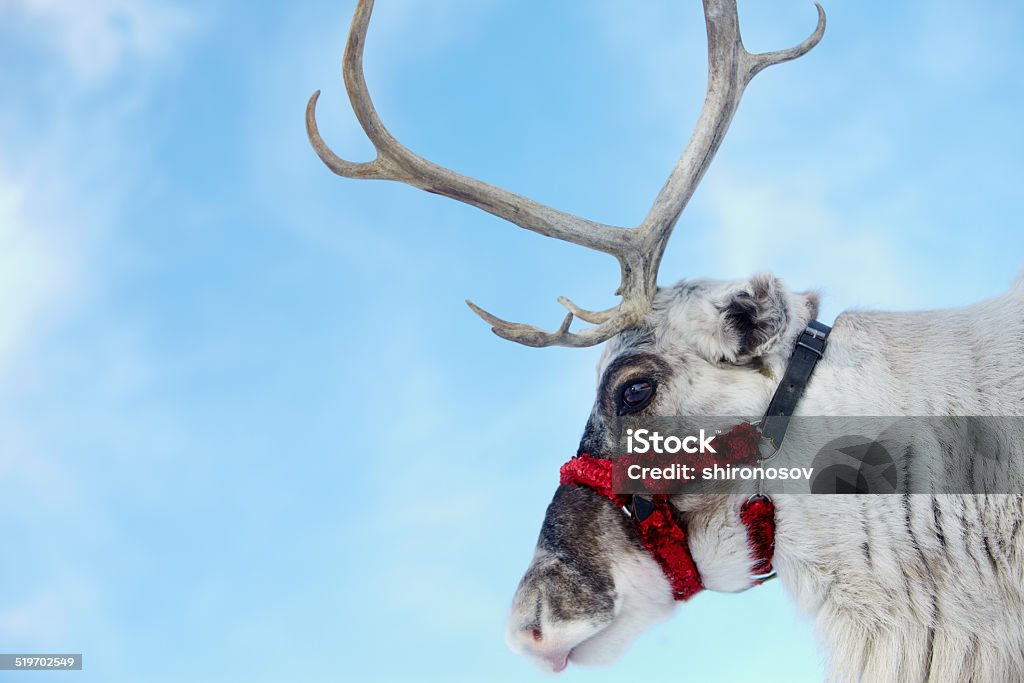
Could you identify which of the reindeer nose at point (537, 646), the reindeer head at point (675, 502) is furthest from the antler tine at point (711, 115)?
the reindeer nose at point (537, 646)

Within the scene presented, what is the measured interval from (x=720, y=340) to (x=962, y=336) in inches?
54.0

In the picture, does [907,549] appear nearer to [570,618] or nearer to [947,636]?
[947,636]

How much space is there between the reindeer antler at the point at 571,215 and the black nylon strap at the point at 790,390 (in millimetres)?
914

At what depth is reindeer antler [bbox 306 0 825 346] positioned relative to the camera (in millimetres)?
5074

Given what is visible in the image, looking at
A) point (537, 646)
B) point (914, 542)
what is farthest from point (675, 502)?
point (914, 542)

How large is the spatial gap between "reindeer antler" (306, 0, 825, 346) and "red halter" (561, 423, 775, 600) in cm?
76

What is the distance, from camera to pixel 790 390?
15.4ft

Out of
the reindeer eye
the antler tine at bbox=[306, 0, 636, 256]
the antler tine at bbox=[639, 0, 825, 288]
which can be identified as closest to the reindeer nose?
the reindeer eye

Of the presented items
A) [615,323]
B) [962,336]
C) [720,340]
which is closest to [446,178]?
[615,323]

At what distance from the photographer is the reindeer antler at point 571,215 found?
507 cm

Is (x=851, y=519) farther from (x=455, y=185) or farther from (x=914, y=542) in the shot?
(x=455, y=185)

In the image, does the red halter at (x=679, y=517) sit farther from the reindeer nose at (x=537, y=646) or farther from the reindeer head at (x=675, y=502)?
Answer: the reindeer nose at (x=537, y=646)

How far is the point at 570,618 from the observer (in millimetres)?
4832

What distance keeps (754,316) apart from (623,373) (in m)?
0.79
